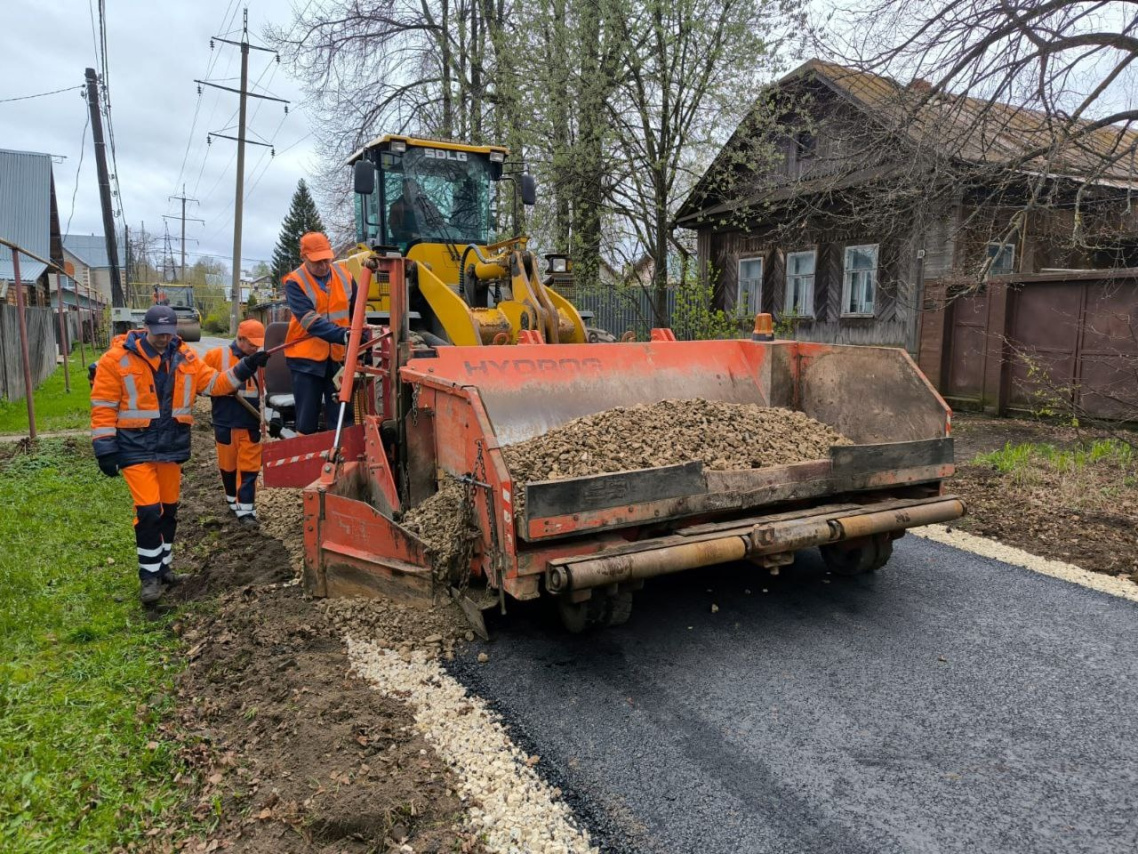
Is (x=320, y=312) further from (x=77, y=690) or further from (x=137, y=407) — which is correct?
(x=77, y=690)

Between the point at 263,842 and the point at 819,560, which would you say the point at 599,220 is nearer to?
the point at 819,560

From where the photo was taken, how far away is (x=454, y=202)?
23.1ft

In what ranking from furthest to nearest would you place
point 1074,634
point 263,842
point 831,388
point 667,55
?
1. point 667,55
2. point 831,388
3. point 1074,634
4. point 263,842

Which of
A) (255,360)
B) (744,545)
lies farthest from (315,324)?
(744,545)

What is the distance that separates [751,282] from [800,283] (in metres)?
1.45

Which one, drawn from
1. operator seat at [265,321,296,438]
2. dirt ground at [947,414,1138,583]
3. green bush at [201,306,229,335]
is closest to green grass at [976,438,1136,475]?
dirt ground at [947,414,1138,583]

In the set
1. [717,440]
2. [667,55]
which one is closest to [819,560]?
[717,440]

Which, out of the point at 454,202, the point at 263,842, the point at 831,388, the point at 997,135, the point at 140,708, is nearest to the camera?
the point at 263,842

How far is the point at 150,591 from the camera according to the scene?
14.3 ft

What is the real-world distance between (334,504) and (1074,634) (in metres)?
3.67

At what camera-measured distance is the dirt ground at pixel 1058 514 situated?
507 centimetres

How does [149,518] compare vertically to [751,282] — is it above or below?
below

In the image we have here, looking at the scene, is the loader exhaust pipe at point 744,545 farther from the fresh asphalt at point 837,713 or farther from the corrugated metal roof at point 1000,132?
the corrugated metal roof at point 1000,132

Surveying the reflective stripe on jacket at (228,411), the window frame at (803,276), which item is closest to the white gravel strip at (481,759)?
the reflective stripe on jacket at (228,411)
